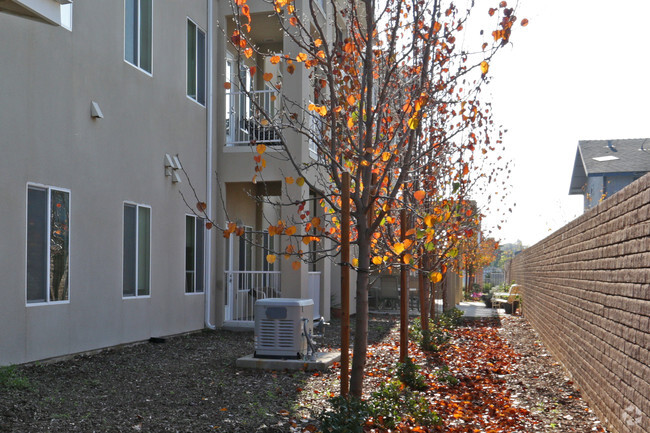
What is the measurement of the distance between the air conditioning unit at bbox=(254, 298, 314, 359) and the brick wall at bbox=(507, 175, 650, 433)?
11.7 ft

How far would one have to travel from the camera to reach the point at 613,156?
33.7 meters

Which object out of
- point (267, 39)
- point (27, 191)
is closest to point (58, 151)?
point (27, 191)

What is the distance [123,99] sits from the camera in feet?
34.3

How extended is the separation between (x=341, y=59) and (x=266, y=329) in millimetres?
4402

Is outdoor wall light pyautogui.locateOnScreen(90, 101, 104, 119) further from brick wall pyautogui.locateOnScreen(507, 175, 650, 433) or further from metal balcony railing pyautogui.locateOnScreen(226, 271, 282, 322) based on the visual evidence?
brick wall pyautogui.locateOnScreen(507, 175, 650, 433)

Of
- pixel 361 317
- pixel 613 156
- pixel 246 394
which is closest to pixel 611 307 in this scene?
pixel 361 317

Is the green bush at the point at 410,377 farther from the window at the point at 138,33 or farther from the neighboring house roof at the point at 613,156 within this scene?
the neighboring house roof at the point at 613,156

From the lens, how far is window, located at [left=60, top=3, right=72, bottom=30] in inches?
351

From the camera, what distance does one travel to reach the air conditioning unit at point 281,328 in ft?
29.2

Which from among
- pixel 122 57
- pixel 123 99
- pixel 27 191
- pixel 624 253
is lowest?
pixel 624 253

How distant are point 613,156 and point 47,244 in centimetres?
3151

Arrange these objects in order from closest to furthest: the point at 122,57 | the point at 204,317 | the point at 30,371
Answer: the point at 30,371 → the point at 122,57 → the point at 204,317

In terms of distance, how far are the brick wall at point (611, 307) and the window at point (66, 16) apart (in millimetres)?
7270

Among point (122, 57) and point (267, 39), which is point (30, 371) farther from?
point (267, 39)
